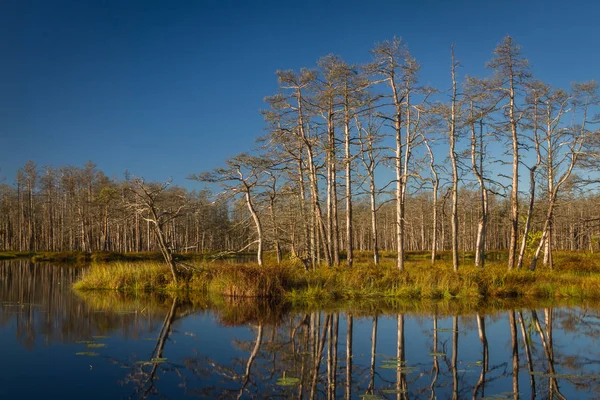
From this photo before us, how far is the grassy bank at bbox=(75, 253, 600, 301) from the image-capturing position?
20.5 metres

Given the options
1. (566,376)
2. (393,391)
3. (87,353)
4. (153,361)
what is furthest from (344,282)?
(393,391)

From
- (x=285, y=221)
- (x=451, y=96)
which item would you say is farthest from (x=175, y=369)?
(x=451, y=96)

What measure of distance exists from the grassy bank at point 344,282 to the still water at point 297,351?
6.32ft

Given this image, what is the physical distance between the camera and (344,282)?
21125 mm

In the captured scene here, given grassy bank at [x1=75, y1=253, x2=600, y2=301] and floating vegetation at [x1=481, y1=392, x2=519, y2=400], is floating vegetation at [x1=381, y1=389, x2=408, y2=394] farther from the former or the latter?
grassy bank at [x1=75, y1=253, x2=600, y2=301]

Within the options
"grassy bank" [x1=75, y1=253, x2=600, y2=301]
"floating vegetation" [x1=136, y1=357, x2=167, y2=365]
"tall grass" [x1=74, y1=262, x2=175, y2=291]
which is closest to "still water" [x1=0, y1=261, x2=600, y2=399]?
"floating vegetation" [x1=136, y1=357, x2=167, y2=365]

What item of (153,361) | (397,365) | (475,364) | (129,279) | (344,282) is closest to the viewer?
(397,365)

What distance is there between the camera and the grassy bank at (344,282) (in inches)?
807

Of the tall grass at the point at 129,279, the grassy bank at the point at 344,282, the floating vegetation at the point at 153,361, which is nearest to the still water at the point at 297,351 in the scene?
the floating vegetation at the point at 153,361

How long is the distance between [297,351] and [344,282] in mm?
9764

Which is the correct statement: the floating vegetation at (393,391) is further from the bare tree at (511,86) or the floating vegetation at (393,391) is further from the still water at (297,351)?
the bare tree at (511,86)

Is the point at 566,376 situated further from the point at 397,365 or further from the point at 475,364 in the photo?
the point at 397,365

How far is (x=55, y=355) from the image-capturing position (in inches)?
438

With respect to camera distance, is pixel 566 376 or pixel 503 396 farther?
pixel 566 376
